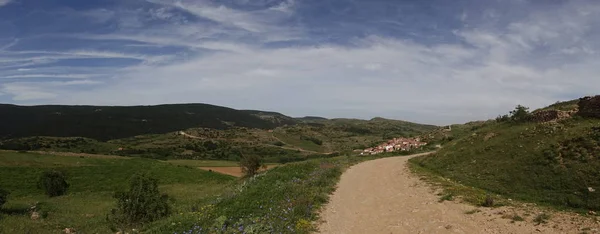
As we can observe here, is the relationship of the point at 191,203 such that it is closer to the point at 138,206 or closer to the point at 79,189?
the point at 138,206

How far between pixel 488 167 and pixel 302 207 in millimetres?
13281

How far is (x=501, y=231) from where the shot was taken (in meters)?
10.7

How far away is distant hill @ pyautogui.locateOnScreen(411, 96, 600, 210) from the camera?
15.1 meters

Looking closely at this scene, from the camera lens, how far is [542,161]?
18344mm

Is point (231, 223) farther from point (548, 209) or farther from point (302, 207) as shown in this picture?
point (548, 209)

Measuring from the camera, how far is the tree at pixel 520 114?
29391mm

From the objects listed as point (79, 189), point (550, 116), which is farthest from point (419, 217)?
point (79, 189)

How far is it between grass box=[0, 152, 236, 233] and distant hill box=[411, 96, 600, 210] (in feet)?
55.5

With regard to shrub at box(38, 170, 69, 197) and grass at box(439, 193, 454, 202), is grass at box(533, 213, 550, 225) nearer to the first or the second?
grass at box(439, 193, 454, 202)

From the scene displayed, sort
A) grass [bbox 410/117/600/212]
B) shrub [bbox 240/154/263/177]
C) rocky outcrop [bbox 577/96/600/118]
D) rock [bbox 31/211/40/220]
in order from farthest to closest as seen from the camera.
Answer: shrub [bbox 240/154/263/177], rock [bbox 31/211/40/220], rocky outcrop [bbox 577/96/600/118], grass [bbox 410/117/600/212]

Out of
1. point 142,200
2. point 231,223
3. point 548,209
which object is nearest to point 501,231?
point 548,209

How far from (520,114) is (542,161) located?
1366 centimetres

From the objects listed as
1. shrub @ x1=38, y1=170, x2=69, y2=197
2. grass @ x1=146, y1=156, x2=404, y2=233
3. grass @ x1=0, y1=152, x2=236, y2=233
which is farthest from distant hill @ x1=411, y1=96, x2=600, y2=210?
shrub @ x1=38, y1=170, x2=69, y2=197

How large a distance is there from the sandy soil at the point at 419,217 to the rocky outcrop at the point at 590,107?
12.7m
